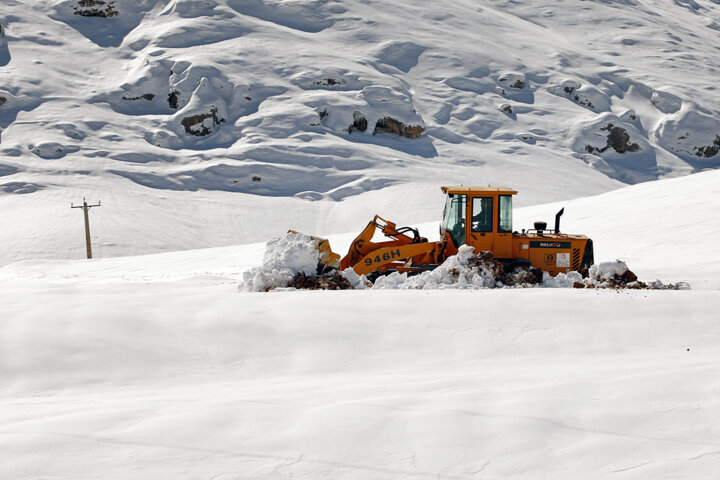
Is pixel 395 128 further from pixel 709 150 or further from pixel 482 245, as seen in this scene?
pixel 482 245

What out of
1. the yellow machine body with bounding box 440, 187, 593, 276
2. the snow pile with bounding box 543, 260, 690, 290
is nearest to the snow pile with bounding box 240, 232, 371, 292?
the yellow machine body with bounding box 440, 187, 593, 276

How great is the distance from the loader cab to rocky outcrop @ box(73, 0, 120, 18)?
69476mm

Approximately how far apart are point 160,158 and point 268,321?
46180mm

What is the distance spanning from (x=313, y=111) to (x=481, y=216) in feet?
155

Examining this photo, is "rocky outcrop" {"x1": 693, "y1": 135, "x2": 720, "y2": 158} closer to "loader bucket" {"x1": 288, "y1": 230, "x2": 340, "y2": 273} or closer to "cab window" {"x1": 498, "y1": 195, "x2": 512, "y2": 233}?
A: "cab window" {"x1": 498, "y1": 195, "x2": 512, "y2": 233}

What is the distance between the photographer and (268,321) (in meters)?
8.70

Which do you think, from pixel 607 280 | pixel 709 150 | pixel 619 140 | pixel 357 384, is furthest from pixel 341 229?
pixel 709 150

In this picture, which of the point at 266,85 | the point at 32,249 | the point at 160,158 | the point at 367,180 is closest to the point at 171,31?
the point at 266,85

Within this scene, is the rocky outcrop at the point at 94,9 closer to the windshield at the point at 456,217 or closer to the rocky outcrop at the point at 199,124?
the rocky outcrop at the point at 199,124

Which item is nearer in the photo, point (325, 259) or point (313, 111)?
point (325, 259)

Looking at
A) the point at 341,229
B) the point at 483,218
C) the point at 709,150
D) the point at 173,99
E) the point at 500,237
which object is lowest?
the point at 341,229

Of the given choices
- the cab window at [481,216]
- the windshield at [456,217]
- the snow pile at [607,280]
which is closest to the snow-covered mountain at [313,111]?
the windshield at [456,217]

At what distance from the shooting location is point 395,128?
58.2m

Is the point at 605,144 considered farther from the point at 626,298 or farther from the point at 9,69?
the point at 626,298
